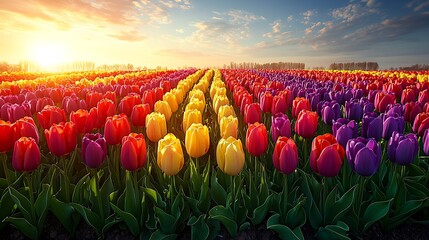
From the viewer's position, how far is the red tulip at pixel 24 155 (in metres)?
3.08

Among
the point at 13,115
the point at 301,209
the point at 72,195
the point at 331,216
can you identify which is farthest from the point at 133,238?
the point at 13,115

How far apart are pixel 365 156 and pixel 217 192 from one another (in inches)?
58.8

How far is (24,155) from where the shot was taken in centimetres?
311

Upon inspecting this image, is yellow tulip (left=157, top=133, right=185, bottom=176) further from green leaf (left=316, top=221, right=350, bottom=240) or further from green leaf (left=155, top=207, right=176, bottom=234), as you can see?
green leaf (left=316, top=221, right=350, bottom=240)

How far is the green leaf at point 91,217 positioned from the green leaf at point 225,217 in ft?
3.67

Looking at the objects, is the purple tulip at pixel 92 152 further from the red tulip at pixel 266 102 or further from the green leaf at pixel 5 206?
the red tulip at pixel 266 102

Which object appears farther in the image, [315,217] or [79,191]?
[79,191]

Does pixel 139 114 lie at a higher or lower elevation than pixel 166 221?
higher

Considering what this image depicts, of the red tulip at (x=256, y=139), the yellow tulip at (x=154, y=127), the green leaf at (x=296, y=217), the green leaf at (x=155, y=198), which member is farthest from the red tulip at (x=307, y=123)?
the green leaf at (x=155, y=198)

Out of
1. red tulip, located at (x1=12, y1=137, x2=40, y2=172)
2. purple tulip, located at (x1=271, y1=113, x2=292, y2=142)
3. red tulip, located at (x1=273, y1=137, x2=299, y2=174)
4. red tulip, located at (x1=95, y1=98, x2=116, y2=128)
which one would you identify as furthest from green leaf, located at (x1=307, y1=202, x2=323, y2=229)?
red tulip, located at (x1=95, y1=98, x2=116, y2=128)

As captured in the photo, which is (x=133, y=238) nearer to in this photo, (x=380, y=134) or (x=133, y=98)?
(x=133, y=98)

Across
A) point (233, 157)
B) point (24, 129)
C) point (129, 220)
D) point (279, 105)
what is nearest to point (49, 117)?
point (24, 129)

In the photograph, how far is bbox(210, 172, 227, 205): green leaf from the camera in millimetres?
3494

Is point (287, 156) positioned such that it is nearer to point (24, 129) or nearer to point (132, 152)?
point (132, 152)
